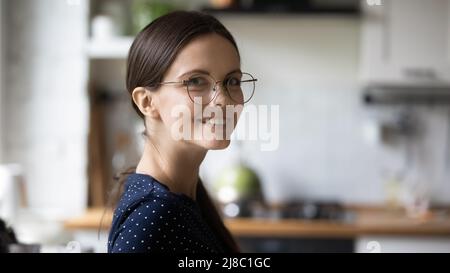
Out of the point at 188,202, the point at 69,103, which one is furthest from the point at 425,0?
the point at 188,202

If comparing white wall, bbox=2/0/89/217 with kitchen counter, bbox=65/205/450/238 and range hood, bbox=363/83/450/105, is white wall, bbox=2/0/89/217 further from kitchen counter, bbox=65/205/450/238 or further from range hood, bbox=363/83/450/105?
range hood, bbox=363/83/450/105

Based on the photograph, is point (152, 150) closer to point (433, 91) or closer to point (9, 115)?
point (9, 115)

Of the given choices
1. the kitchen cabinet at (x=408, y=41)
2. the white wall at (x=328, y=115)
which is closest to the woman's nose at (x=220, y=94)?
the kitchen cabinet at (x=408, y=41)

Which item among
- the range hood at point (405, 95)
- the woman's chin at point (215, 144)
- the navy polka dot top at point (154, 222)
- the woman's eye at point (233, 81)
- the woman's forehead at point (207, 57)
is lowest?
the navy polka dot top at point (154, 222)

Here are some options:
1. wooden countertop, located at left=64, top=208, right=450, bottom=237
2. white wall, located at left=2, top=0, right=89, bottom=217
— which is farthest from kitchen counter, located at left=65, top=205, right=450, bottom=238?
white wall, located at left=2, top=0, right=89, bottom=217

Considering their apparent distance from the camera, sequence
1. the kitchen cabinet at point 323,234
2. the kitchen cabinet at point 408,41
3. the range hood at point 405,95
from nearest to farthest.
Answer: the kitchen cabinet at point 323,234 < the kitchen cabinet at point 408,41 < the range hood at point 405,95

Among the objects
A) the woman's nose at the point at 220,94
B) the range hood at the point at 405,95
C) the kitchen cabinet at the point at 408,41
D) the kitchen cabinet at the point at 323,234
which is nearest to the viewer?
the woman's nose at the point at 220,94

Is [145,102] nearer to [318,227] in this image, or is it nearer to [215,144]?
[215,144]

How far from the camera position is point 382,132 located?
6.84 ft

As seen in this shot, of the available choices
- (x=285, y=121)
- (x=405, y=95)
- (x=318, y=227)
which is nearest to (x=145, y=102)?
(x=318, y=227)

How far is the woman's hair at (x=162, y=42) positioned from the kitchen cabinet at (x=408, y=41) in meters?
1.50

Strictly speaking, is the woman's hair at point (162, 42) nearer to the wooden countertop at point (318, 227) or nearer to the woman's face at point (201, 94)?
the woman's face at point (201, 94)

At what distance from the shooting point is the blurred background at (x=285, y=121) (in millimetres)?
1750
